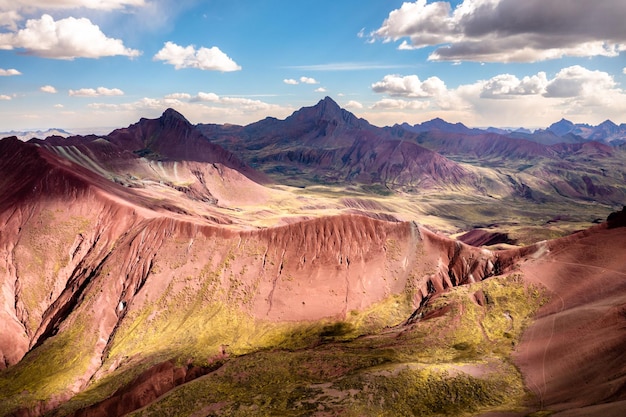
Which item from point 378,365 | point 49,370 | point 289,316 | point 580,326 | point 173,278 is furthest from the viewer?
point 173,278

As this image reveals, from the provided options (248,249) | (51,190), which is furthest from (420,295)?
(51,190)

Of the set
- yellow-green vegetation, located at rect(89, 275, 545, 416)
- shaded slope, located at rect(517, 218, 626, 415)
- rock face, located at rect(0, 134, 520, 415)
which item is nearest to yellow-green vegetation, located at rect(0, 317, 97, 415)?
rock face, located at rect(0, 134, 520, 415)

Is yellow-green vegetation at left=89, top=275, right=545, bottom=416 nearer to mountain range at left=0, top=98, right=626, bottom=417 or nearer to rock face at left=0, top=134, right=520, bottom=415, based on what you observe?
mountain range at left=0, top=98, right=626, bottom=417

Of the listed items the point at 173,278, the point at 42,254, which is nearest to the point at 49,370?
the point at 173,278

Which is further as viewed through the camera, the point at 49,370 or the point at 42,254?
the point at 42,254

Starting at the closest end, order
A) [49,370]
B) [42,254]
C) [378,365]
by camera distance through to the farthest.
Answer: [378,365]
[49,370]
[42,254]

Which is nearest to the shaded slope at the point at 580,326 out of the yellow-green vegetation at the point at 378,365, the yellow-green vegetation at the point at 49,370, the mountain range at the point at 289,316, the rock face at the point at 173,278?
the mountain range at the point at 289,316

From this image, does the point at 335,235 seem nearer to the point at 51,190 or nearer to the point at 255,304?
the point at 255,304

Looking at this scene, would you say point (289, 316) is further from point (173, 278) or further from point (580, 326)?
point (580, 326)
